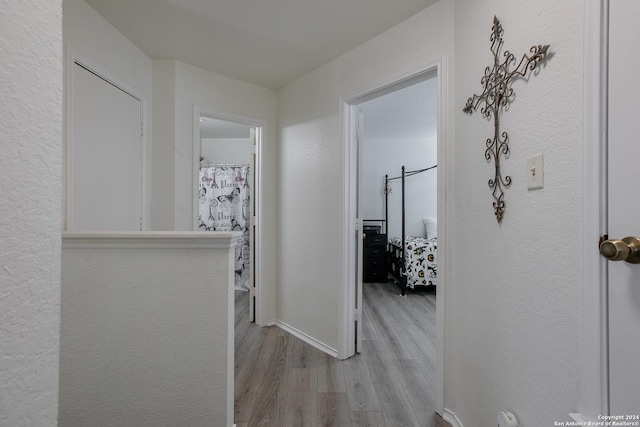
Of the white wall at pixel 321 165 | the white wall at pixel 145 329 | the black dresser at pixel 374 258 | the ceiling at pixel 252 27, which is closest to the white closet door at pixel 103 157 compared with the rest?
the ceiling at pixel 252 27

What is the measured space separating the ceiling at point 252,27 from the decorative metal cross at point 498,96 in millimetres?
709

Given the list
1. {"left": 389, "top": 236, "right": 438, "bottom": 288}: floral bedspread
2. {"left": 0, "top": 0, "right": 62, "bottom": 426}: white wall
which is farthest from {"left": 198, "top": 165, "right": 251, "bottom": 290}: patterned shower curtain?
{"left": 0, "top": 0, "right": 62, "bottom": 426}: white wall

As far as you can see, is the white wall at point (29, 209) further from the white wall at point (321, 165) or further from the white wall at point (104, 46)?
the white wall at point (321, 165)

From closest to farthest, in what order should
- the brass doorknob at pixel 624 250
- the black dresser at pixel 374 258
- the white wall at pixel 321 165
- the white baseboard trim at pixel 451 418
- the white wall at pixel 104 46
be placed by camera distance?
1. the brass doorknob at pixel 624 250
2. the white baseboard trim at pixel 451 418
3. the white wall at pixel 104 46
4. the white wall at pixel 321 165
5. the black dresser at pixel 374 258

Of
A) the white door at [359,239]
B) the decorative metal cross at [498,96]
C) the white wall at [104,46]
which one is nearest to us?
the decorative metal cross at [498,96]

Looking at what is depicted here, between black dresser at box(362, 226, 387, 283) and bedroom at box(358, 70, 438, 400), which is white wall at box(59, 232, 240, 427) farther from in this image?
black dresser at box(362, 226, 387, 283)

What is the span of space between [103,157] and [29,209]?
1.76m

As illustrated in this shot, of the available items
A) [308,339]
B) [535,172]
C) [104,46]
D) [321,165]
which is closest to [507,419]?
[535,172]

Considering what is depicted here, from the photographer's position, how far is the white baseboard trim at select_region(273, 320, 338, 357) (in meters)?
2.38

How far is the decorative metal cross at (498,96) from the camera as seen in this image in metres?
1.17

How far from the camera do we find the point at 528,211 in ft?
3.50

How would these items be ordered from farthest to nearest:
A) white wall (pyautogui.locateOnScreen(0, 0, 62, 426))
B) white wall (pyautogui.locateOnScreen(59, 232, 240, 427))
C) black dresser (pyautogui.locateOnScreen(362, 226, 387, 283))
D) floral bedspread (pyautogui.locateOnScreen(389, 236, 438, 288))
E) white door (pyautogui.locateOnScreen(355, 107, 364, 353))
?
1. black dresser (pyautogui.locateOnScreen(362, 226, 387, 283))
2. floral bedspread (pyautogui.locateOnScreen(389, 236, 438, 288))
3. white door (pyautogui.locateOnScreen(355, 107, 364, 353))
4. white wall (pyautogui.locateOnScreen(59, 232, 240, 427))
5. white wall (pyautogui.locateOnScreen(0, 0, 62, 426))

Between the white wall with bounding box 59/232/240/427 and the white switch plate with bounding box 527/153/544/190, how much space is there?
46.8 inches

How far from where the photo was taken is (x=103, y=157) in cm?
195
